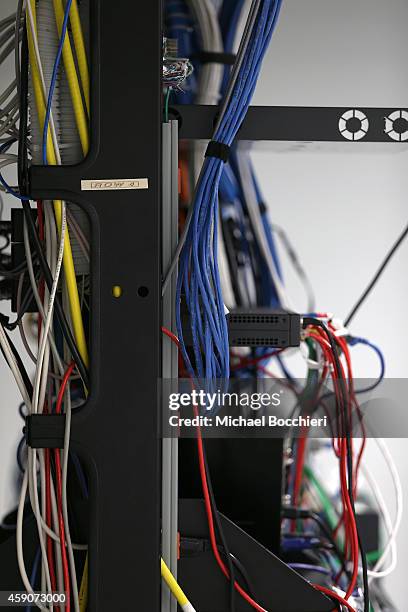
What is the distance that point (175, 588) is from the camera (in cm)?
98

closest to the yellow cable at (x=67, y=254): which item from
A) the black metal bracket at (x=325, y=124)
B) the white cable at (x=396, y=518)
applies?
the black metal bracket at (x=325, y=124)

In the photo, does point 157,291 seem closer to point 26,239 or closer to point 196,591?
point 26,239

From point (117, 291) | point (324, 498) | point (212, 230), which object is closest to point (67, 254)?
point (117, 291)

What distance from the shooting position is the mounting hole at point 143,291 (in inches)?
36.7

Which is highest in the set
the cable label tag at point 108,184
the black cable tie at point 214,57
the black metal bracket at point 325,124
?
the black cable tie at point 214,57

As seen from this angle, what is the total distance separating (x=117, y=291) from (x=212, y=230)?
0.71 feet

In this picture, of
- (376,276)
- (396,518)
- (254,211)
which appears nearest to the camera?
(396,518)

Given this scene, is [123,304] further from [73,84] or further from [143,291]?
[73,84]

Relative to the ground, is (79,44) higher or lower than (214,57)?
lower

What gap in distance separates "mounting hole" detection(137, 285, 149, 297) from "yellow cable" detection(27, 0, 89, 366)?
0.33ft

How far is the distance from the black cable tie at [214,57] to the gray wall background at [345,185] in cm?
18

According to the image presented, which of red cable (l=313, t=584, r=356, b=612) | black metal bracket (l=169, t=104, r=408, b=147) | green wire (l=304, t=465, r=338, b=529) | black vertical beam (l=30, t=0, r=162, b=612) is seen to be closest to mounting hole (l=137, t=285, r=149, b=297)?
black vertical beam (l=30, t=0, r=162, b=612)

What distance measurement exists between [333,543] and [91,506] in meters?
0.85

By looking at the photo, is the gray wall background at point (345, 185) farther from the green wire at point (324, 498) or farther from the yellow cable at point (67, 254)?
the yellow cable at point (67, 254)
